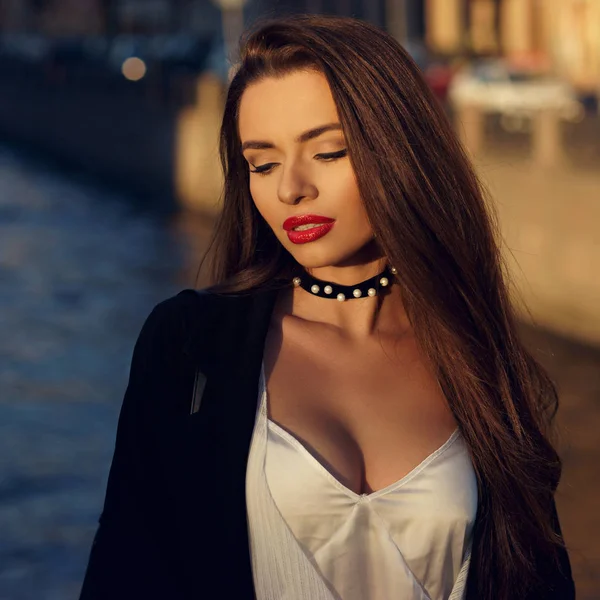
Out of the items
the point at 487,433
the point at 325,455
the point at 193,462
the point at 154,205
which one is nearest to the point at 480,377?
the point at 487,433

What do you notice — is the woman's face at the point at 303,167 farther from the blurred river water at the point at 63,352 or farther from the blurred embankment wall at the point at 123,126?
the blurred embankment wall at the point at 123,126

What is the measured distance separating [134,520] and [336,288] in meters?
0.61

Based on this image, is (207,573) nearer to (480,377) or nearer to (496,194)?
(480,377)

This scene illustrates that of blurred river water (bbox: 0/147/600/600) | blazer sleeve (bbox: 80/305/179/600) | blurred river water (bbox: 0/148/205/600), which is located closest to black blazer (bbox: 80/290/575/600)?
blazer sleeve (bbox: 80/305/179/600)

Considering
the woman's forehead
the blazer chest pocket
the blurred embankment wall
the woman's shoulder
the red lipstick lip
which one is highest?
→ the woman's forehead

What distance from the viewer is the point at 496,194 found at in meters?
13.9

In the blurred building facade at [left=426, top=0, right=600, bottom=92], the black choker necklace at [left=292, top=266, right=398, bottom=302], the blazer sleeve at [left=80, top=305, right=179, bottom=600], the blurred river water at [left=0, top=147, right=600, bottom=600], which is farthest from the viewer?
the blurred building facade at [left=426, top=0, right=600, bottom=92]

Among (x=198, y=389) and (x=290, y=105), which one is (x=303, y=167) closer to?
(x=290, y=105)

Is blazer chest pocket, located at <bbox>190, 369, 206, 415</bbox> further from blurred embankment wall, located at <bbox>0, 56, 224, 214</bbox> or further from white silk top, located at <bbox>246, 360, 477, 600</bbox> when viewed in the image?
blurred embankment wall, located at <bbox>0, 56, 224, 214</bbox>

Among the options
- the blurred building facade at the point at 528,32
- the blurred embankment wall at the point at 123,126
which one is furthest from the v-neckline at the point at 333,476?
the blurred building facade at the point at 528,32

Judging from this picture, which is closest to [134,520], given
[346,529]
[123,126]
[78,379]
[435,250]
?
[346,529]

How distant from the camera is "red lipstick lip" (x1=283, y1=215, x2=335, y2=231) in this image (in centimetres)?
251

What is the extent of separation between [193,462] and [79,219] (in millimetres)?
27504

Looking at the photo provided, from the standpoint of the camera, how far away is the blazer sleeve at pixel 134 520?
2.31 meters
